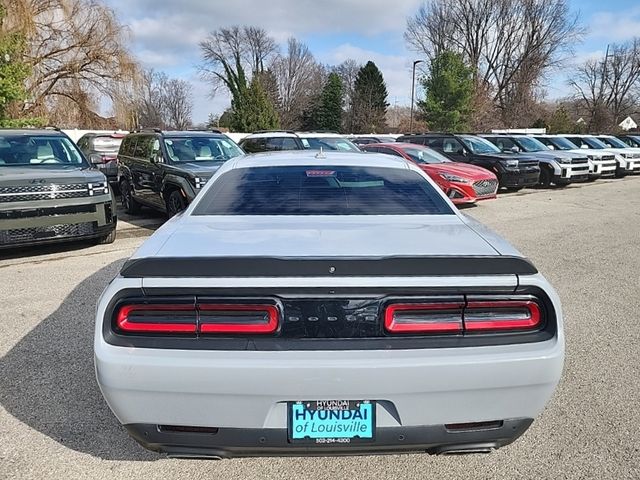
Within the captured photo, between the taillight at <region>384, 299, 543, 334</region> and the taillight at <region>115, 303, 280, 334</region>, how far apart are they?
0.49 meters

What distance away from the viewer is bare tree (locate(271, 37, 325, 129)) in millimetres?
60125

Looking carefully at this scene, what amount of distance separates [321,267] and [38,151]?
A: 7.10 metres

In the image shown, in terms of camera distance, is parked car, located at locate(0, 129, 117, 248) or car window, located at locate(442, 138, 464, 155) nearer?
parked car, located at locate(0, 129, 117, 248)

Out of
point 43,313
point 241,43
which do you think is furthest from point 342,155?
point 241,43

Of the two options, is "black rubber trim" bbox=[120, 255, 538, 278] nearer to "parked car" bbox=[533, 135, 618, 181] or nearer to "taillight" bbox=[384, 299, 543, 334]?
"taillight" bbox=[384, 299, 543, 334]

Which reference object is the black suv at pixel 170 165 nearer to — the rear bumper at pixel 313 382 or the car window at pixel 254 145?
the car window at pixel 254 145

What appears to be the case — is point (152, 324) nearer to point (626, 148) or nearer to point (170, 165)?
point (170, 165)

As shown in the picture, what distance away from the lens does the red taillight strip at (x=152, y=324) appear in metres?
1.92

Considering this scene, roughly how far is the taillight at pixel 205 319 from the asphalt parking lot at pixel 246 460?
0.91m

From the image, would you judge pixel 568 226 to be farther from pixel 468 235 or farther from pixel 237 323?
pixel 237 323

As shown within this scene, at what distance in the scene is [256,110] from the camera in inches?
1690

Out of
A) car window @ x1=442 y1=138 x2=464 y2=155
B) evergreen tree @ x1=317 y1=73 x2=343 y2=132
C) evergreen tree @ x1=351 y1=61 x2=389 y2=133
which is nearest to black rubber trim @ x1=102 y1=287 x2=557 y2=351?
car window @ x1=442 y1=138 x2=464 y2=155

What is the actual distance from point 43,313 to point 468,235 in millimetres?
3968

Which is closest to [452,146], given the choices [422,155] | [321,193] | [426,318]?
[422,155]
